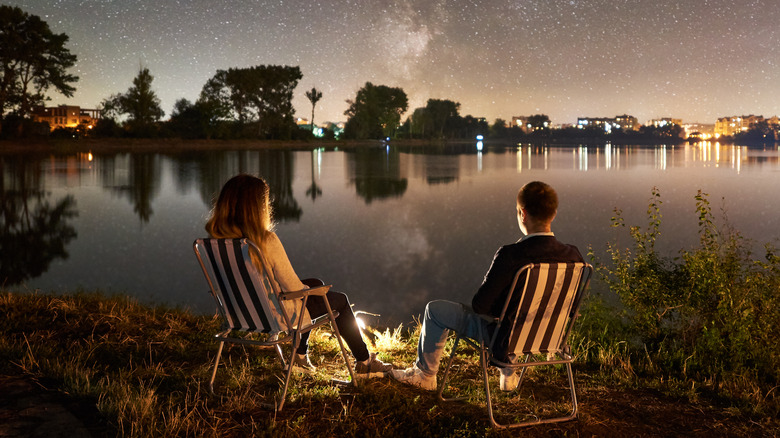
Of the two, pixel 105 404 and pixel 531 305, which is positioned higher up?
pixel 531 305

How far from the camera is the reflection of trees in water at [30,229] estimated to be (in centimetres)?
1180

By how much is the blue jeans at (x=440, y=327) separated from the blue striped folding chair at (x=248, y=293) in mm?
673

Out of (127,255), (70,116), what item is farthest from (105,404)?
(70,116)

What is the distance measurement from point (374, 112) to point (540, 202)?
13230 centimetres

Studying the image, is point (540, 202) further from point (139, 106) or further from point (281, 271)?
point (139, 106)

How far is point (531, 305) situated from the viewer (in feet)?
11.7

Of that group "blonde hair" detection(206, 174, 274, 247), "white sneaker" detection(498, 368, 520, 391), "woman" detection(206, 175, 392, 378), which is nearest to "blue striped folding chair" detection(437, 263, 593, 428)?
"white sneaker" detection(498, 368, 520, 391)

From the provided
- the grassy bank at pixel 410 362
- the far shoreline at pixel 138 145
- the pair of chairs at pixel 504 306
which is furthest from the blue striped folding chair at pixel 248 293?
the far shoreline at pixel 138 145

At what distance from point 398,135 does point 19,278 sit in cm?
15412

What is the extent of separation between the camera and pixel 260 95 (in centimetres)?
9419

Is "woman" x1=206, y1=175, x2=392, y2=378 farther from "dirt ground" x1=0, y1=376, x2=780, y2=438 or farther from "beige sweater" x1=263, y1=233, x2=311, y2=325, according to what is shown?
"dirt ground" x1=0, y1=376, x2=780, y2=438

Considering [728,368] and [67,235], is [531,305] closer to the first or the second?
[728,368]

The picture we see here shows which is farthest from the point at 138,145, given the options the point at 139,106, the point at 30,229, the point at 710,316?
the point at 710,316

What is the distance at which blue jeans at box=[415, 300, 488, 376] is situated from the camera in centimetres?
403
